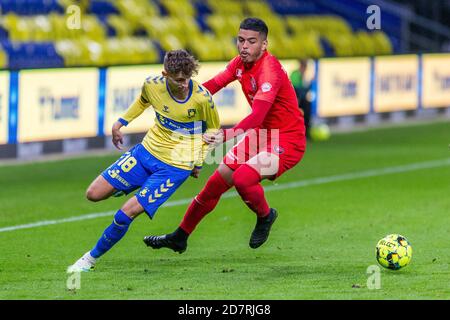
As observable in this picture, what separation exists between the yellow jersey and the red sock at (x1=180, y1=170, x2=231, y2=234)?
0.73 feet

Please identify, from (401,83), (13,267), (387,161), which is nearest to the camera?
(13,267)

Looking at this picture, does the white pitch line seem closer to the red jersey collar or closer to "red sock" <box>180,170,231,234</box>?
"red sock" <box>180,170,231,234</box>

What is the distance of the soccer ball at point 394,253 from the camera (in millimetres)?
9672

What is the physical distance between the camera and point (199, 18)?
29.0 meters

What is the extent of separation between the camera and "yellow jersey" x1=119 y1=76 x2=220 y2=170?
9.89 m

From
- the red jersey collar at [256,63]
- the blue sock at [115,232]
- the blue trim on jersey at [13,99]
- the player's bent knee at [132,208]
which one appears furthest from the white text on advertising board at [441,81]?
the blue sock at [115,232]

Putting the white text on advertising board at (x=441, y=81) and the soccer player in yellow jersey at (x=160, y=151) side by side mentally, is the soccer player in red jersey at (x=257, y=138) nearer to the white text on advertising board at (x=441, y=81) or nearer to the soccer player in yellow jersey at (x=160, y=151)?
the soccer player in yellow jersey at (x=160, y=151)

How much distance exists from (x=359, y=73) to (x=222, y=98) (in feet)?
16.6

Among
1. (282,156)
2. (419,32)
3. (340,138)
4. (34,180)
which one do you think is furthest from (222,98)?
(419,32)

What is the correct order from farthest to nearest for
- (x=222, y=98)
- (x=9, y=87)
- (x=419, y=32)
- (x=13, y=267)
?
(x=419, y=32), (x=222, y=98), (x=9, y=87), (x=13, y=267)

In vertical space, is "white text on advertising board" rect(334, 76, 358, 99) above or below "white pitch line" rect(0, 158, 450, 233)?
above

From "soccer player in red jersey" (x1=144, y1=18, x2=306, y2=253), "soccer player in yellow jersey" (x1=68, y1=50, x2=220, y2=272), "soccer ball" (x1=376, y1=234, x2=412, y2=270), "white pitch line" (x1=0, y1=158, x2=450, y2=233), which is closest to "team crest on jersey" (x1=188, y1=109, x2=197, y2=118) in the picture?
"soccer player in yellow jersey" (x1=68, y1=50, x2=220, y2=272)

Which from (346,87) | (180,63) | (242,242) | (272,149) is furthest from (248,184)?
(346,87)

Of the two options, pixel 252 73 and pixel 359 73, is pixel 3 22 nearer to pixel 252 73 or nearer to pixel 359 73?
pixel 359 73
